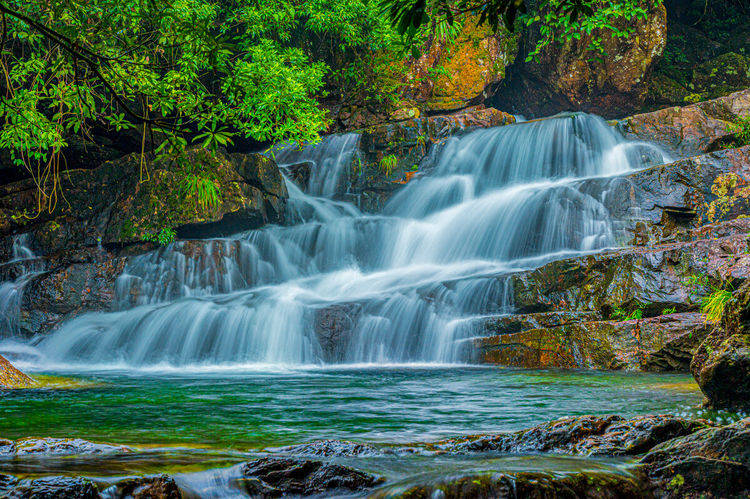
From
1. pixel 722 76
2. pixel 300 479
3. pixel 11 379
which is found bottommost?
pixel 11 379

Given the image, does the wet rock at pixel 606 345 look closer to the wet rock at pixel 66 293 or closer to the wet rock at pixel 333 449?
the wet rock at pixel 333 449

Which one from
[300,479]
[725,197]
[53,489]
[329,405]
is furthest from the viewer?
[725,197]

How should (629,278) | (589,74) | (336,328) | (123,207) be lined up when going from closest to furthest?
(629,278)
(336,328)
(123,207)
(589,74)

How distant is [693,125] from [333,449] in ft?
47.1

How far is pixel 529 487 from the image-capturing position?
2410 mm

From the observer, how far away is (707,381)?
4023 millimetres

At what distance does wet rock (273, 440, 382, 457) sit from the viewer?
324cm

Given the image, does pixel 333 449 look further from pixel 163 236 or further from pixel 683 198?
pixel 163 236

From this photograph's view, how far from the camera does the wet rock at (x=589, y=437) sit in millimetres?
3090

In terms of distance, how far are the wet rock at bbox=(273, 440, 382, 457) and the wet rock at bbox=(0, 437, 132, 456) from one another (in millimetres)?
987

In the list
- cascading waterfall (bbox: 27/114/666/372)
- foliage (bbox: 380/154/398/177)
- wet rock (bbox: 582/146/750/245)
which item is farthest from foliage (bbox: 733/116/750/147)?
foliage (bbox: 380/154/398/177)

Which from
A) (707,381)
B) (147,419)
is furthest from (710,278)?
(147,419)

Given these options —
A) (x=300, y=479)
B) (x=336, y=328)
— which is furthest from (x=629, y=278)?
(x=300, y=479)

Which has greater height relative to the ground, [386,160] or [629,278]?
[386,160]
